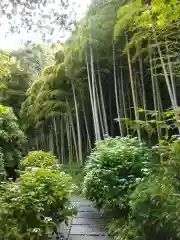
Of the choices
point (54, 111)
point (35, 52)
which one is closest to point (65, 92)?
point (54, 111)

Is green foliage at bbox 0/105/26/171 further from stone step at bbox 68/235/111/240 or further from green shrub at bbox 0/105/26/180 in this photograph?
stone step at bbox 68/235/111/240

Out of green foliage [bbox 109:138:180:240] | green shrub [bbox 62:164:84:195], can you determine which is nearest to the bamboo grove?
green foliage [bbox 109:138:180:240]

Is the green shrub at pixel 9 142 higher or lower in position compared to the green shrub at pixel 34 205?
higher

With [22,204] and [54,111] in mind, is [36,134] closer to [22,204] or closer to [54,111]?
[54,111]

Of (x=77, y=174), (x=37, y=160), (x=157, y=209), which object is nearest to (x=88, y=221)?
(x=157, y=209)

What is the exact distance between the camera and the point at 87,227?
3363mm

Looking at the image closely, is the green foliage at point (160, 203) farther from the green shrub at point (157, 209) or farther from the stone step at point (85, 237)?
the stone step at point (85, 237)

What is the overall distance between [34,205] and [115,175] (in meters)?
1.31

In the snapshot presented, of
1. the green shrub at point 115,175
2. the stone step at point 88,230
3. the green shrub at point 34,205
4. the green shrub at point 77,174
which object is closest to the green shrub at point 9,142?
the green shrub at point 77,174

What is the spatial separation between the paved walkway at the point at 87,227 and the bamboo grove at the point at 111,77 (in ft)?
3.88

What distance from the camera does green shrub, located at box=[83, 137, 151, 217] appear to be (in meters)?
3.39

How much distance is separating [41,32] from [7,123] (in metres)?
4.44

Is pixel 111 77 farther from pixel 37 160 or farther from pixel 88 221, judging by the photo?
pixel 88 221

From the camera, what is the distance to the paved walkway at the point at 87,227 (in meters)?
3.05
